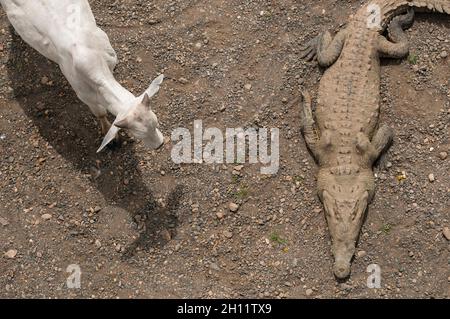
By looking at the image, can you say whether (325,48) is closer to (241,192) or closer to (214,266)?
(241,192)

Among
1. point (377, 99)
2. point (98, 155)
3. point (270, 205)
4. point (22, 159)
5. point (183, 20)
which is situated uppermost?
point (377, 99)

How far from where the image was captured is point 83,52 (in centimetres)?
534

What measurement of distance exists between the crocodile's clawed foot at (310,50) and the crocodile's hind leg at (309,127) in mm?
468

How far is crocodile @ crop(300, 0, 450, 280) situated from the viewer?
609 centimetres

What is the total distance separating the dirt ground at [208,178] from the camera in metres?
6.16

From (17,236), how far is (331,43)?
4.16 meters

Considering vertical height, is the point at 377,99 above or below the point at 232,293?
above

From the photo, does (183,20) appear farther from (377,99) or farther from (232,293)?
(232,293)

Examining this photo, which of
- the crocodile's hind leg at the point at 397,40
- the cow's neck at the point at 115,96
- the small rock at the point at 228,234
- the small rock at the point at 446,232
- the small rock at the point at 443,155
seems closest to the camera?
the cow's neck at the point at 115,96

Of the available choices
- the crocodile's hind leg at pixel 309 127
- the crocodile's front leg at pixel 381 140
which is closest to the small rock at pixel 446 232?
the crocodile's front leg at pixel 381 140

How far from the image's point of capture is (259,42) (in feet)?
22.4

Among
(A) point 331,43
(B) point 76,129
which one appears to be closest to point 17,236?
(B) point 76,129

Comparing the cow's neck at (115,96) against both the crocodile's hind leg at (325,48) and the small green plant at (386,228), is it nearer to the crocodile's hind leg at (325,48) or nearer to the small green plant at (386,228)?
the crocodile's hind leg at (325,48)

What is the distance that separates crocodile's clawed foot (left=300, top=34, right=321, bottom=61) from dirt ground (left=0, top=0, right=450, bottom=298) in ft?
0.37
